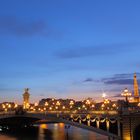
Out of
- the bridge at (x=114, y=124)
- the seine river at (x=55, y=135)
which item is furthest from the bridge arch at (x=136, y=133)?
the seine river at (x=55, y=135)

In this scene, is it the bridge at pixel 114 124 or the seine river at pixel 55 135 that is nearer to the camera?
the bridge at pixel 114 124

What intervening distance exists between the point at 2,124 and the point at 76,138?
183 feet

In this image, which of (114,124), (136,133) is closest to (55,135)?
(114,124)

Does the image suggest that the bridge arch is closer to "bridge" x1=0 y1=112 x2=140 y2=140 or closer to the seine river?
"bridge" x1=0 y1=112 x2=140 y2=140

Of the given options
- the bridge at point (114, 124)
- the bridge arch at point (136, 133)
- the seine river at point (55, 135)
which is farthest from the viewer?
the seine river at point (55, 135)

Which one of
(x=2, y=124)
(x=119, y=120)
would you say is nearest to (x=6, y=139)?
(x=119, y=120)

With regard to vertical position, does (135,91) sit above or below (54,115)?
above

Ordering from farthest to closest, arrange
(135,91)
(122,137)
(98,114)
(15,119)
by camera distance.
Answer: (135,91) → (15,119) → (98,114) → (122,137)

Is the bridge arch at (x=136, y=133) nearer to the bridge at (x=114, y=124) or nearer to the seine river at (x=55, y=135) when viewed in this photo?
the bridge at (x=114, y=124)

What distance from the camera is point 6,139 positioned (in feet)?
278

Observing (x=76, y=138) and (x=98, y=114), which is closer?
(x=98, y=114)

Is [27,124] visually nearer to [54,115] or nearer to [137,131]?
[54,115]

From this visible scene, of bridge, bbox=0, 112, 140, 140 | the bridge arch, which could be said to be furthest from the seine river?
the bridge arch

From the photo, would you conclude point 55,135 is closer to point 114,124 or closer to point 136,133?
point 114,124
